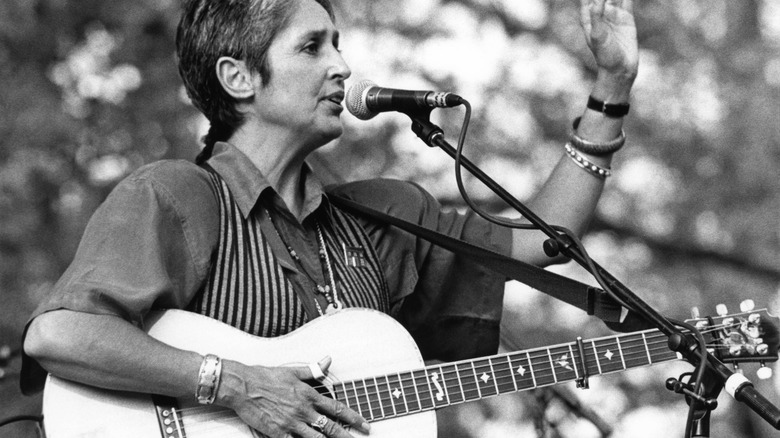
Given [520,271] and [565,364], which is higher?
[520,271]

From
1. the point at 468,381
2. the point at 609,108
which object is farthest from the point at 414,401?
the point at 609,108

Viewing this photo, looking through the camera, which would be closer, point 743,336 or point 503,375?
point 743,336

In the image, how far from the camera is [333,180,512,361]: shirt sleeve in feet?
10.5

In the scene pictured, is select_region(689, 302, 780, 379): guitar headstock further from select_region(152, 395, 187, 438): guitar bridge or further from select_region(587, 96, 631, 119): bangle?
select_region(152, 395, 187, 438): guitar bridge

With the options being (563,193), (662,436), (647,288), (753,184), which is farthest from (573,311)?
(563,193)

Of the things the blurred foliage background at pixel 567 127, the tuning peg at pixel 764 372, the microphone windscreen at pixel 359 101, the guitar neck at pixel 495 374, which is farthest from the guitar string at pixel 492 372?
the blurred foliage background at pixel 567 127

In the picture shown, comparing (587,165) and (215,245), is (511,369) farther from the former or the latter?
(215,245)

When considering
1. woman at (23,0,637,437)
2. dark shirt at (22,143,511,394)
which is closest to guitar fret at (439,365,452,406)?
woman at (23,0,637,437)

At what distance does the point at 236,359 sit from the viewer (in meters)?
2.66

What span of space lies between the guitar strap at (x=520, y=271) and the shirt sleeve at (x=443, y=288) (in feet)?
0.23

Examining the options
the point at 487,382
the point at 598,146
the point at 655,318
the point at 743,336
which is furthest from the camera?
the point at 598,146

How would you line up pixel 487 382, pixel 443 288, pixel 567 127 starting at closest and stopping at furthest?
pixel 487 382 → pixel 443 288 → pixel 567 127

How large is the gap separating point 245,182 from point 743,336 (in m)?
1.26

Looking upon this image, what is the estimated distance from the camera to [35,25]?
6449mm
